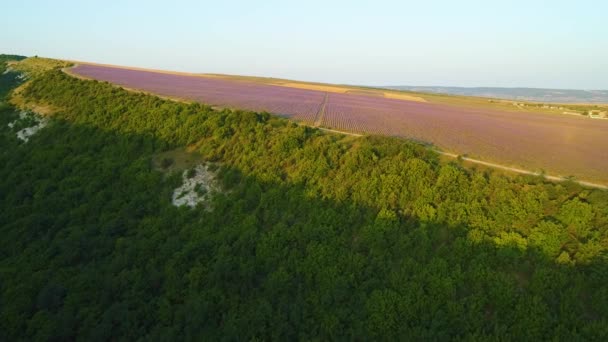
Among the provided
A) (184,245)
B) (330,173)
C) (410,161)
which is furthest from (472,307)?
(184,245)

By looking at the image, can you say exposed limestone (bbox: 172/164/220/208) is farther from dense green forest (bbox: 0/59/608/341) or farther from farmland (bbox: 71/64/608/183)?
farmland (bbox: 71/64/608/183)

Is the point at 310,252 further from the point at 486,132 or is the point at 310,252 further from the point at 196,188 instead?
the point at 486,132

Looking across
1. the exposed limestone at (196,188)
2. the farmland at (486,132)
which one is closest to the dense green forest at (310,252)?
the exposed limestone at (196,188)

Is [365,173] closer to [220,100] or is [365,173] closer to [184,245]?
[184,245]

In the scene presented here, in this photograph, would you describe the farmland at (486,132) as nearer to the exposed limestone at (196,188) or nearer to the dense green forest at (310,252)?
the dense green forest at (310,252)

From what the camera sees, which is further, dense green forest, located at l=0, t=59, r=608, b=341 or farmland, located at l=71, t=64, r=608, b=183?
farmland, located at l=71, t=64, r=608, b=183

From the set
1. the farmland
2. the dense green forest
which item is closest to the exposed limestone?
the dense green forest

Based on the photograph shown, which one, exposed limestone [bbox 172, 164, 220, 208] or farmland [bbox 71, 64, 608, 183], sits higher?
farmland [bbox 71, 64, 608, 183]

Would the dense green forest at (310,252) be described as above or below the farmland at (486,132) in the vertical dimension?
below

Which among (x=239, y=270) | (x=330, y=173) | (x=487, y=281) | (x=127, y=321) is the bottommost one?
(x=127, y=321)
